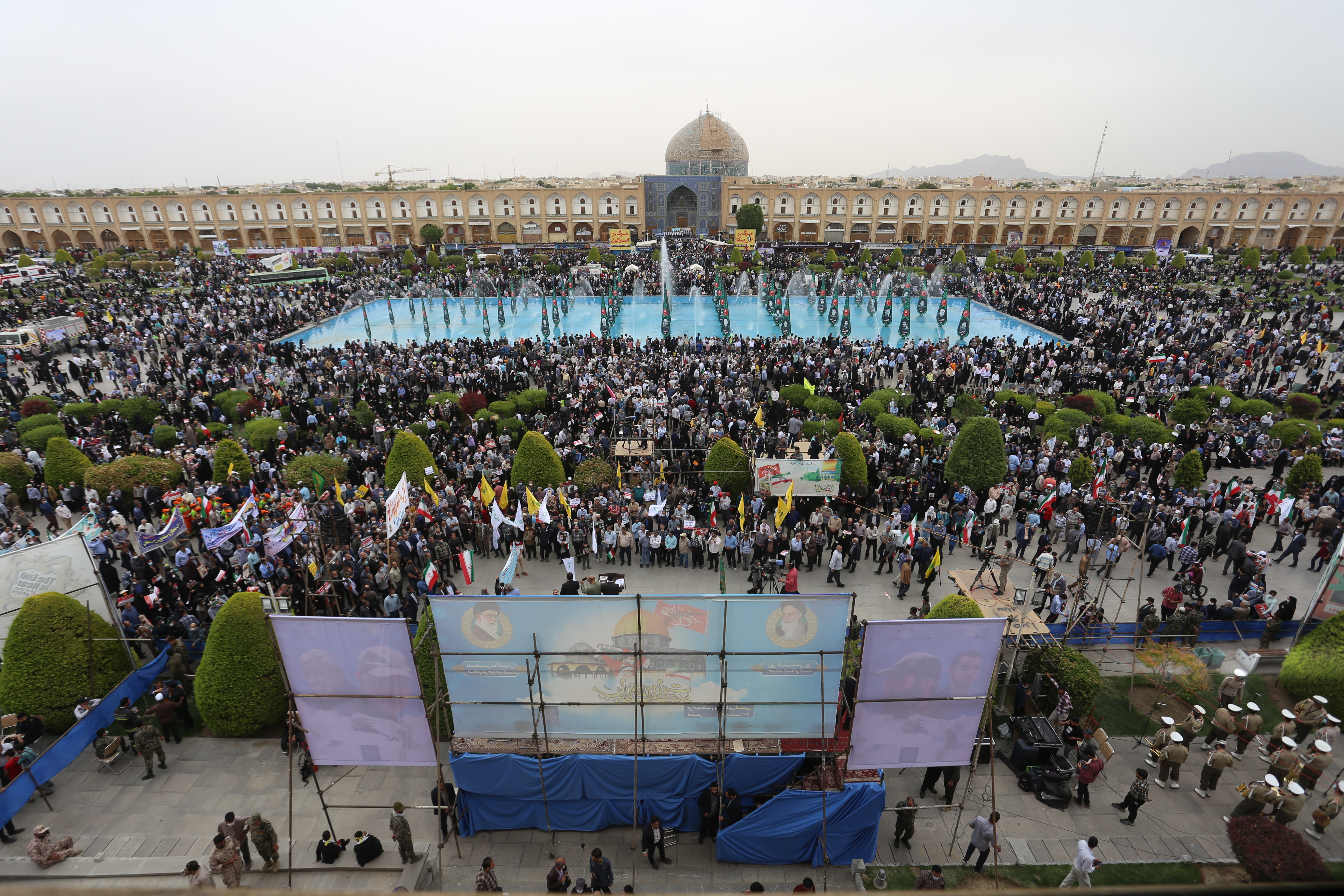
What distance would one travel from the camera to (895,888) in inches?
324

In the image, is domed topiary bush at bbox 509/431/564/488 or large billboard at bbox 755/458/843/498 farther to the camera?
domed topiary bush at bbox 509/431/564/488

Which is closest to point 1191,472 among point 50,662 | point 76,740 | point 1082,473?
point 1082,473

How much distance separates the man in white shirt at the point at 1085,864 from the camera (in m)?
7.47

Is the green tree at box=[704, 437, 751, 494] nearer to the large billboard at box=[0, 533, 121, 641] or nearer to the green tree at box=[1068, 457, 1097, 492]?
the green tree at box=[1068, 457, 1097, 492]

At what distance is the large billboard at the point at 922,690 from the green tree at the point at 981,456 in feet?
29.5

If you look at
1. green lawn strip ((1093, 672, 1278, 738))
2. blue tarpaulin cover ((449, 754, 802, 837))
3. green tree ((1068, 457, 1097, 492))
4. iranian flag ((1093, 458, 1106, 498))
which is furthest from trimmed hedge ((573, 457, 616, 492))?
green tree ((1068, 457, 1097, 492))

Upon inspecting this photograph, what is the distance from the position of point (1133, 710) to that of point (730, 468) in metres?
8.91

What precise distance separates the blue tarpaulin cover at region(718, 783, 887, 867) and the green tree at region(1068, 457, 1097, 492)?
11055mm

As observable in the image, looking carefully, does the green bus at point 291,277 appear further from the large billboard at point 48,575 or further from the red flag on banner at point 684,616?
the red flag on banner at point 684,616

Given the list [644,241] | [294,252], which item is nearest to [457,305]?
[294,252]

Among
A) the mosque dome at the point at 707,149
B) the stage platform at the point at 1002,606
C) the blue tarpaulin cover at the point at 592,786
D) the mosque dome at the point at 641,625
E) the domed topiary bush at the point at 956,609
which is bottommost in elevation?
the blue tarpaulin cover at the point at 592,786

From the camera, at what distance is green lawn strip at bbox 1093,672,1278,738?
1045cm

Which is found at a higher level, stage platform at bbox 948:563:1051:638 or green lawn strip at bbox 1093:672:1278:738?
stage platform at bbox 948:563:1051:638

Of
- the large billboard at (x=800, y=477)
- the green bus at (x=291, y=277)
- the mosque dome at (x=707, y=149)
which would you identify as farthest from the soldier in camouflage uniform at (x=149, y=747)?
the mosque dome at (x=707, y=149)
